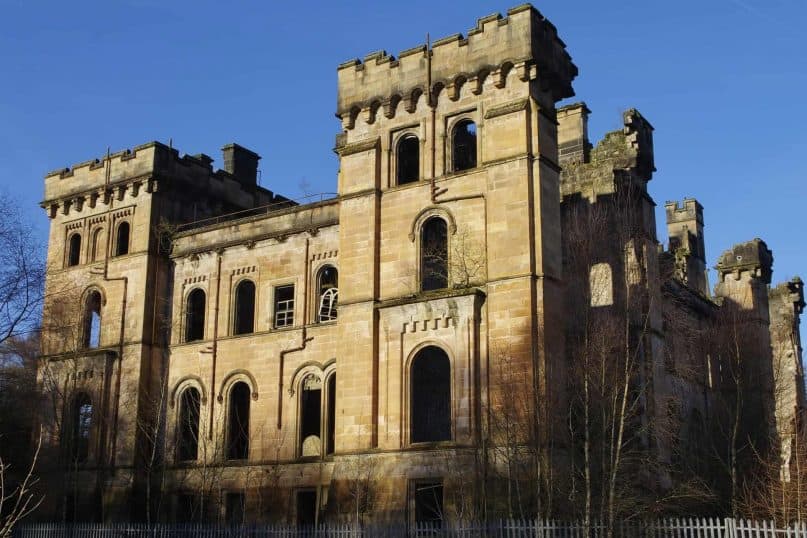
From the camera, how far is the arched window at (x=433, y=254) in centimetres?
2706

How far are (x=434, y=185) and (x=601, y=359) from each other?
7107 millimetres

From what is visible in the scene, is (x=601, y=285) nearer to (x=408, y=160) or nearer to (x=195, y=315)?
(x=408, y=160)

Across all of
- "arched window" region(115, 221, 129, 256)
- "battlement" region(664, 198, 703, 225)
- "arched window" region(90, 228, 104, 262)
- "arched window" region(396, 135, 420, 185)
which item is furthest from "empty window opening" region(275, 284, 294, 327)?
"battlement" region(664, 198, 703, 225)

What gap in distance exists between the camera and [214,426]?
32.3m

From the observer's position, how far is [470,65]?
27312mm

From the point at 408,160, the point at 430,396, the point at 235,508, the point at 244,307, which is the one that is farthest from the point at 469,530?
the point at 244,307

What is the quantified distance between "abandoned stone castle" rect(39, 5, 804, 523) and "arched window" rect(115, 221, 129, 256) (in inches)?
2.7

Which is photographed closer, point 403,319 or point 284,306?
point 403,319

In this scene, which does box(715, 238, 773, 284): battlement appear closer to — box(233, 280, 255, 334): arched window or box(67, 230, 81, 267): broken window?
box(233, 280, 255, 334): arched window

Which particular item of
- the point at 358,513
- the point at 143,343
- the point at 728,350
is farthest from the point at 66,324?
the point at 728,350

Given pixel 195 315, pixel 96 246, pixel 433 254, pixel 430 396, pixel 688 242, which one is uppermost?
pixel 688 242

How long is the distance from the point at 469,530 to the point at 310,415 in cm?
1071

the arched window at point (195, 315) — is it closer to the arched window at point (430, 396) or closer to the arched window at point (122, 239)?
the arched window at point (122, 239)

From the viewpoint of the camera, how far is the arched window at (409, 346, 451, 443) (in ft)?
85.6
